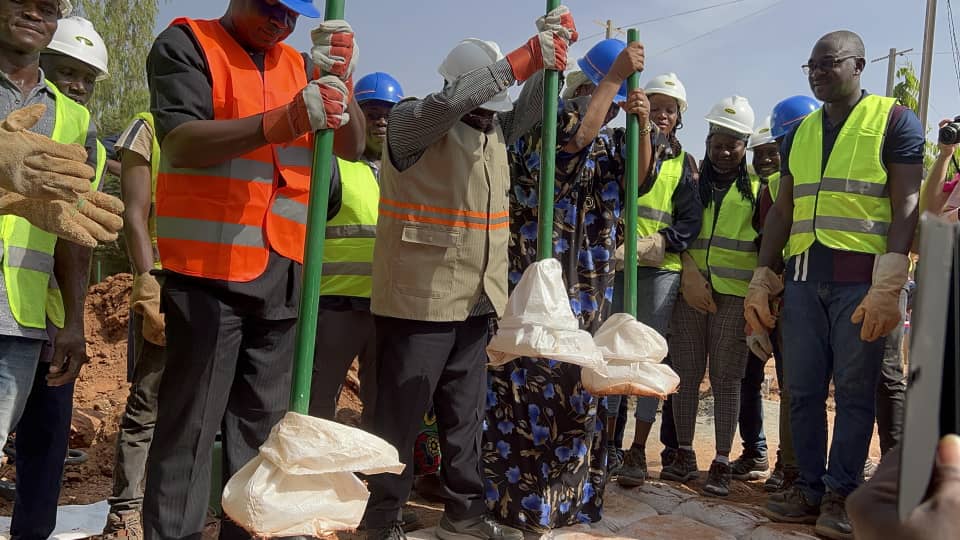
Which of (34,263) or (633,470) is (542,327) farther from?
(633,470)

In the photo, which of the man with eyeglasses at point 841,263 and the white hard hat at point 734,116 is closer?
the man with eyeglasses at point 841,263

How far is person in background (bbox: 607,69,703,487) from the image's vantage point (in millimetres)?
4836

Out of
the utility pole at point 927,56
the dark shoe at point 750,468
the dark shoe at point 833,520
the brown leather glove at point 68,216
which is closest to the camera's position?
the brown leather glove at point 68,216

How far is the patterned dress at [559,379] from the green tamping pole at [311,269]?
1.45 metres

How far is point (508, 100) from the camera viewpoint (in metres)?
3.40

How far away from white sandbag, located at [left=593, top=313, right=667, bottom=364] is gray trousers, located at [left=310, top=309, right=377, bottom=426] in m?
1.40

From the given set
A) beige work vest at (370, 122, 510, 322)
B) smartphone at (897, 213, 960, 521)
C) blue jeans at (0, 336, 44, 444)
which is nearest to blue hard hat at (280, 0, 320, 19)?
beige work vest at (370, 122, 510, 322)

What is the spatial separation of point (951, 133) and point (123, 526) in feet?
13.8

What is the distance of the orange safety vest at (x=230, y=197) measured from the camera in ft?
7.88

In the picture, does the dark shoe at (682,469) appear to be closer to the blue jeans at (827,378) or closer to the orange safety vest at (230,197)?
the blue jeans at (827,378)

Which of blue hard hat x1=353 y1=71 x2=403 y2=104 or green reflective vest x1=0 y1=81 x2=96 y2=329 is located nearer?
green reflective vest x1=0 y1=81 x2=96 y2=329

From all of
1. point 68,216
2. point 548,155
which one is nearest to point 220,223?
point 68,216

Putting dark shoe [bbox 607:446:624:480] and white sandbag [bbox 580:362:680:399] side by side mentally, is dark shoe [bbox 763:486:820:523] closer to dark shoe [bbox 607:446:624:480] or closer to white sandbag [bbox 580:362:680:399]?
dark shoe [bbox 607:446:624:480]

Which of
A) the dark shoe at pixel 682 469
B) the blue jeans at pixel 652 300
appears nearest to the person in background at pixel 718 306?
the dark shoe at pixel 682 469
